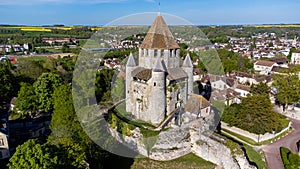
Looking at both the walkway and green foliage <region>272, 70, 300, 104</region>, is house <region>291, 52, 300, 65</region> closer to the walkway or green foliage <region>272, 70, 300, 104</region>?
green foliage <region>272, 70, 300, 104</region>

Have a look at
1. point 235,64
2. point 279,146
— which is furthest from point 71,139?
point 235,64

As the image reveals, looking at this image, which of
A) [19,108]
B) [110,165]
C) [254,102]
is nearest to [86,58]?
[19,108]

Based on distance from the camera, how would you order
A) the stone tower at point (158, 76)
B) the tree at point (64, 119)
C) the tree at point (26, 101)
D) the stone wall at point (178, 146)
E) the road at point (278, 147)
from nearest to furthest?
1. the tree at point (64, 119)
2. the stone wall at point (178, 146)
3. the road at point (278, 147)
4. the stone tower at point (158, 76)
5. the tree at point (26, 101)

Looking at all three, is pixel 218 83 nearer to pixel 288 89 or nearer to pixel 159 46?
pixel 288 89

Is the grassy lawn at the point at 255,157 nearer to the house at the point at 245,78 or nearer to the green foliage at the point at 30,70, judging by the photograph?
the house at the point at 245,78

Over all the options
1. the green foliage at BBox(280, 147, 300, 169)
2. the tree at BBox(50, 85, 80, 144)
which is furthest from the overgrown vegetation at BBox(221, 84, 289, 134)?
the tree at BBox(50, 85, 80, 144)

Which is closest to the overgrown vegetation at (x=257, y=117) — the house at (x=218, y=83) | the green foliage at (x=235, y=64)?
the house at (x=218, y=83)
